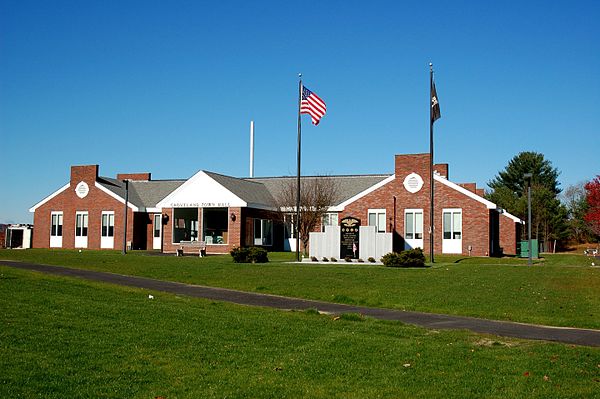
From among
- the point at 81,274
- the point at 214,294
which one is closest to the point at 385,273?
the point at 214,294

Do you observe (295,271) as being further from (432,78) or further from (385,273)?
(432,78)

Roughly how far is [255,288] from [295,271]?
21.6 ft

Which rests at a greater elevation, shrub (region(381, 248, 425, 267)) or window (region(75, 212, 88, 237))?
window (region(75, 212, 88, 237))

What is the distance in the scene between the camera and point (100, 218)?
54344 mm

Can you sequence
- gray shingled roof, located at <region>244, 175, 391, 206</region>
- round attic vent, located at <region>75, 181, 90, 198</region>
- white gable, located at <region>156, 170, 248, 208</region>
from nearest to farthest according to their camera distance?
white gable, located at <region>156, 170, 248, 208</region>, gray shingled roof, located at <region>244, 175, 391, 206</region>, round attic vent, located at <region>75, 181, 90, 198</region>

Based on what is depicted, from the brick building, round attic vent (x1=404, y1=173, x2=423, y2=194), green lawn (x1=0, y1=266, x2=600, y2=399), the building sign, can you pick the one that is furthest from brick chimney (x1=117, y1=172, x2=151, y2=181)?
green lawn (x1=0, y1=266, x2=600, y2=399)

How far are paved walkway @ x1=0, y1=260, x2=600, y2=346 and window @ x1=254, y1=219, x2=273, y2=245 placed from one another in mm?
26816

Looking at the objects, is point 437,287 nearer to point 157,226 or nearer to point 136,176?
point 157,226

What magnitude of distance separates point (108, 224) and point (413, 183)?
2495 centimetres

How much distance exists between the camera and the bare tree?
4734 centimetres

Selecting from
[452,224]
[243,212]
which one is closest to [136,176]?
[243,212]

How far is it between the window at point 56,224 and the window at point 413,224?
29.2 m

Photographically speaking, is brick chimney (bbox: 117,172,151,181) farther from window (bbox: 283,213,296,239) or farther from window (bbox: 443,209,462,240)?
window (bbox: 443,209,462,240)

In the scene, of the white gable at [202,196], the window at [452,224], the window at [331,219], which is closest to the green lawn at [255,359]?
the window at [452,224]
